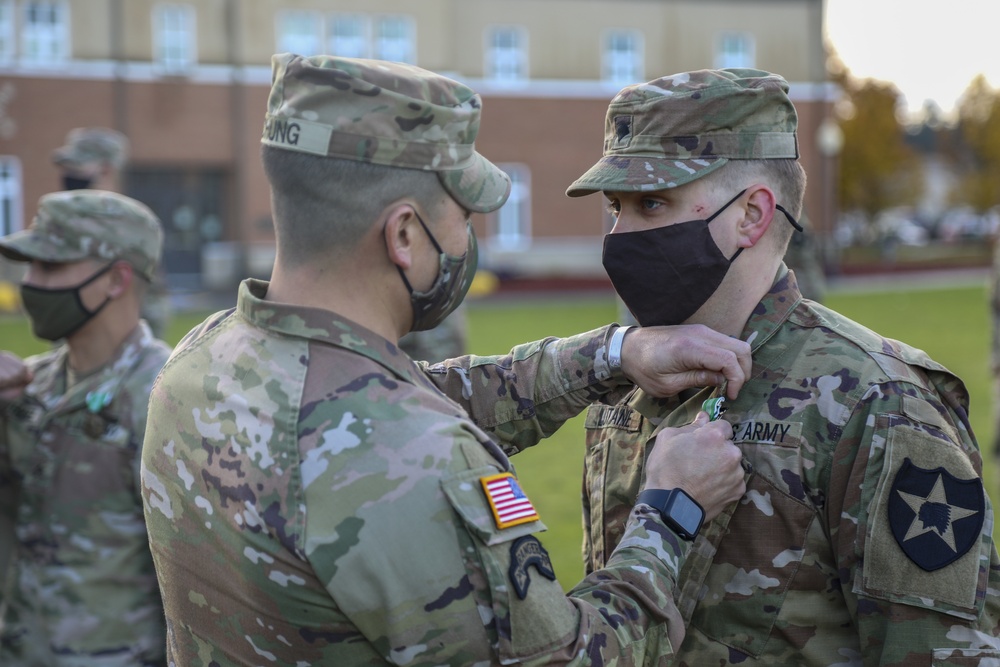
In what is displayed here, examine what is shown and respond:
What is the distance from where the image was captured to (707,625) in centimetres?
255

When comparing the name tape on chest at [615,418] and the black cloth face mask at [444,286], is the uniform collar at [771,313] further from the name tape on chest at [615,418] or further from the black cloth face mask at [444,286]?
the black cloth face mask at [444,286]

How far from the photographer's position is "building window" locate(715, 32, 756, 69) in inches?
1405

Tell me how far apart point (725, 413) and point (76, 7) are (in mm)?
30531

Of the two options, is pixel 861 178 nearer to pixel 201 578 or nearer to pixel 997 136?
pixel 997 136

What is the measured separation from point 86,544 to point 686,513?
2.38m

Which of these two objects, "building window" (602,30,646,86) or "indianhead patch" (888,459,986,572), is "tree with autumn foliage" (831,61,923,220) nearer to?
"building window" (602,30,646,86)

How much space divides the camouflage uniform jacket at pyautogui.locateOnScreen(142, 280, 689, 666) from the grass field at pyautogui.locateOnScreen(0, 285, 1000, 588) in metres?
4.45

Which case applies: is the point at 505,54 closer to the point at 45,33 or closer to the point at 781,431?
the point at 45,33

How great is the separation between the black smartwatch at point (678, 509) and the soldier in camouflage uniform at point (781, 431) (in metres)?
0.24

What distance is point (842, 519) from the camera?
238cm

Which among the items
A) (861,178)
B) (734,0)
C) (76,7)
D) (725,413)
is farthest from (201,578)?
(861,178)

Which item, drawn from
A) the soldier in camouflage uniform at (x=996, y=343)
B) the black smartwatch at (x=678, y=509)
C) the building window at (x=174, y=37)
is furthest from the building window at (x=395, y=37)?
the black smartwatch at (x=678, y=509)

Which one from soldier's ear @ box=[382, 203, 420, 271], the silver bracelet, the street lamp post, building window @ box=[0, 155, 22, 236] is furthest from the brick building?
soldier's ear @ box=[382, 203, 420, 271]

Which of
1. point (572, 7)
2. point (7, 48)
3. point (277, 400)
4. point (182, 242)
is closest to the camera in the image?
point (277, 400)
